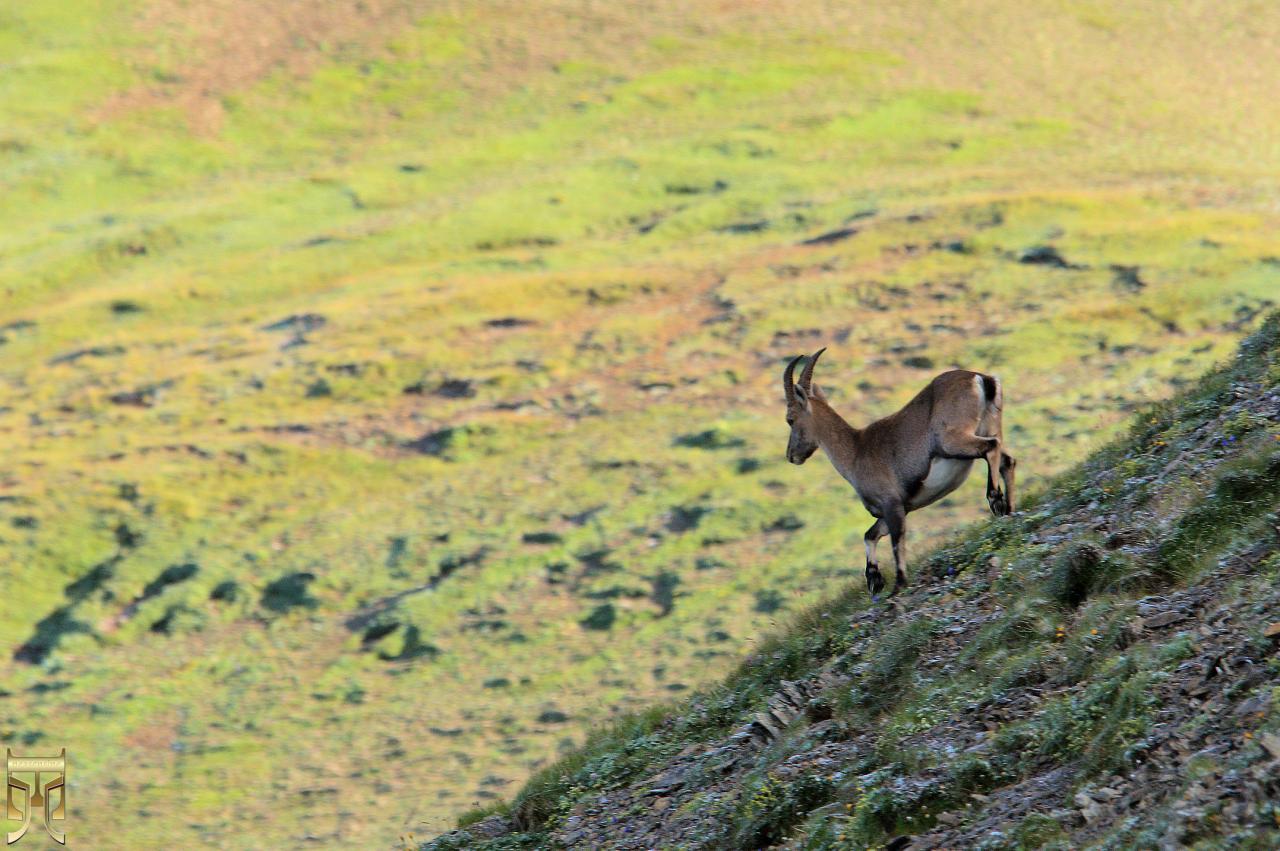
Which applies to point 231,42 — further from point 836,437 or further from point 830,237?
point 836,437

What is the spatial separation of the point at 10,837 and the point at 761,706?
1755cm

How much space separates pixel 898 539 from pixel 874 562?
31 cm

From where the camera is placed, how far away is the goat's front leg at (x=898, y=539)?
13.4 meters

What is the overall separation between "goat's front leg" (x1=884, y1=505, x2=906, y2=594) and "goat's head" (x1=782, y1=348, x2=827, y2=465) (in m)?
1.54

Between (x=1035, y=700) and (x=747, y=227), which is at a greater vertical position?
(x=1035, y=700)

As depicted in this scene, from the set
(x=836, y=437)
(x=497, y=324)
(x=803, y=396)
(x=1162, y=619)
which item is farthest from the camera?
(x=497, y=324)

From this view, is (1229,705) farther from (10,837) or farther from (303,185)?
(303,185)

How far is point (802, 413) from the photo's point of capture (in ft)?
49.2

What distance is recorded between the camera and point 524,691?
28141 mm

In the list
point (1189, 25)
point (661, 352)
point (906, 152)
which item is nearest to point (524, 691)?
point (661, 352)

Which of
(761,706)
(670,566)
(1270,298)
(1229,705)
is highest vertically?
(1229,705)

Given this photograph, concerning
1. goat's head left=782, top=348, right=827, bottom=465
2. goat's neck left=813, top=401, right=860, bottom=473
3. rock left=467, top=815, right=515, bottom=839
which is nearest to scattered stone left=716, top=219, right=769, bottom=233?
goat's head left=782, top=348, right=827, bottom=465

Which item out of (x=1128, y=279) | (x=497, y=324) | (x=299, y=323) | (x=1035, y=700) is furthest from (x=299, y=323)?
(x=1035, y=700)

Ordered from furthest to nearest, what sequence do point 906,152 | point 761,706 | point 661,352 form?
1. point 906,152
2. point 661,352
3. point 761,706
